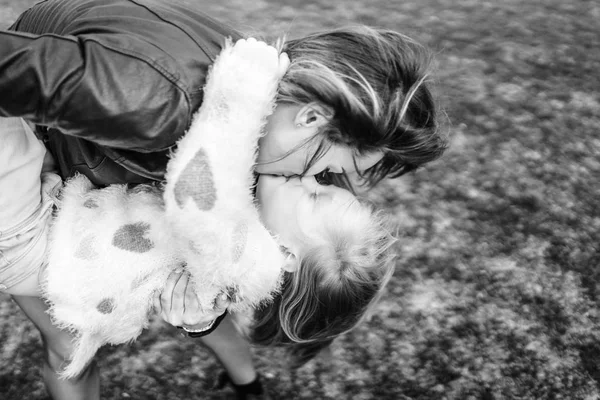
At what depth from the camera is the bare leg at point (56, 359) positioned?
1.42 meters

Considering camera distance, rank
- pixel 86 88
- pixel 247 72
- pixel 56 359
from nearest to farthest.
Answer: pixel 86 88, pixel 247 72, pixel 56 359

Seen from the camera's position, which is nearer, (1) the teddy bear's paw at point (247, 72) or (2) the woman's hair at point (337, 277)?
(1) the teddy bear's paw at point (247, 72)

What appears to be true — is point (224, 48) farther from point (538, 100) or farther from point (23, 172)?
point (538, 100)

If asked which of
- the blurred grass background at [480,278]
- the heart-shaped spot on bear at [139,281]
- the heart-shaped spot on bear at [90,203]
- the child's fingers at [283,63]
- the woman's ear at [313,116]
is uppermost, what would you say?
the child's fingers at [283,63]

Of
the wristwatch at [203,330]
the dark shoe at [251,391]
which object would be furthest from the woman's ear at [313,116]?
the dark shoe at [251,391]

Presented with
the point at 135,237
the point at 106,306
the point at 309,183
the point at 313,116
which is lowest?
the point at 106,306

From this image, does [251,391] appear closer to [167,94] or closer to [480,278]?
[480,278]

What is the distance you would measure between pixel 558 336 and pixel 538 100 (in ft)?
3.72

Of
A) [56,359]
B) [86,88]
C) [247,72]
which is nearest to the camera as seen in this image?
[86,88]

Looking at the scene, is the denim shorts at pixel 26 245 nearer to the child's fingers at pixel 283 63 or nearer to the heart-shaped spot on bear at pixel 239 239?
the heart-shaped spot on bear at pixel 239 239

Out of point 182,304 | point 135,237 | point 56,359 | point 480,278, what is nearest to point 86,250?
point 135,237

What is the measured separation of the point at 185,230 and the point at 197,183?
0.09 metres

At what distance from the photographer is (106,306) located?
1.31 m

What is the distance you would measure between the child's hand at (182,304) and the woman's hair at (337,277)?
5.7 inches
